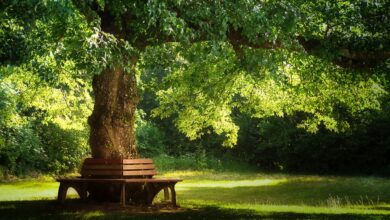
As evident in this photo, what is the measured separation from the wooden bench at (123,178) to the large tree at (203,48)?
71 centimetres

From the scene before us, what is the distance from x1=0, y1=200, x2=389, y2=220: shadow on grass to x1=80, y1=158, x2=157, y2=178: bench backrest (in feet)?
2.39

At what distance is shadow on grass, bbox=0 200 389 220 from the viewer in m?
10.6

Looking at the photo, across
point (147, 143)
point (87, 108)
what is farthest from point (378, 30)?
point (147, 143)

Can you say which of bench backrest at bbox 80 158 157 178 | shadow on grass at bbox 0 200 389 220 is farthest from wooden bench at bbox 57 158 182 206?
shadow on grass at bbox 0 200 389 220

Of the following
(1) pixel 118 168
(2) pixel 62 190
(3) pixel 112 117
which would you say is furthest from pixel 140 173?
(2) pixel 62 190

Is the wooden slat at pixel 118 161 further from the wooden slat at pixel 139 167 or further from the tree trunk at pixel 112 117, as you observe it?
the tree trunk at pixel 112 117

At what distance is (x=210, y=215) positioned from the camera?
1127 centimetres

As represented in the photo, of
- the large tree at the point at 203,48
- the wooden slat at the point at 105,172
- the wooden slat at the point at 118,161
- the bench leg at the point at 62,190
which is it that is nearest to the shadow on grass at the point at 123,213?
the bench leg at the point at 62,190

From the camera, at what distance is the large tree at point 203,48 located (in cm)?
869

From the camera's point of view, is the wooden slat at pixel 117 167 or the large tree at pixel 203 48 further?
the wooden slat at pixel 117 167

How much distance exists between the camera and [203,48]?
39.0ft

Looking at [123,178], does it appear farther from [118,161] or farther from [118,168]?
[118,161]

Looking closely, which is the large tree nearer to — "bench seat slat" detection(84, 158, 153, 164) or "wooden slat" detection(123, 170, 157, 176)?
"bench seat slat" detection(84, 158, 153, 164)

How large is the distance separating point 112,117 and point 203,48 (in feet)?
9.54
